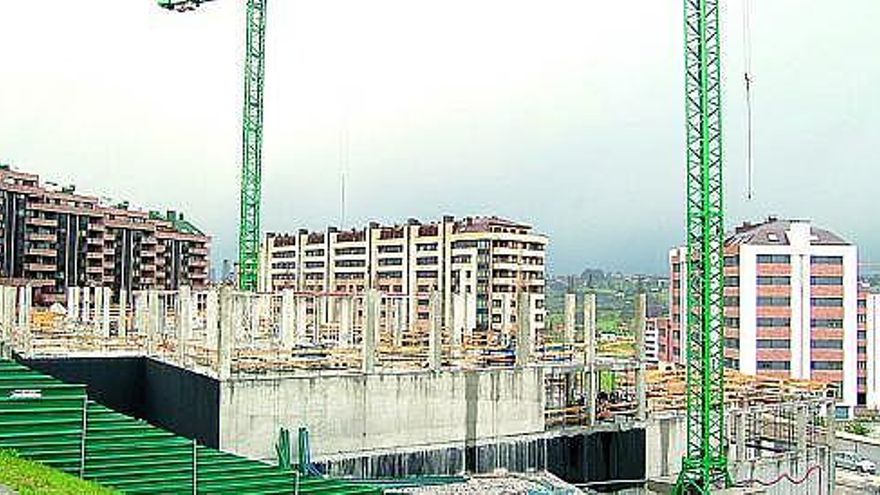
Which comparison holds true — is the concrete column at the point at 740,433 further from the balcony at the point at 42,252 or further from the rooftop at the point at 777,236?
the balcony at the point at 42,252

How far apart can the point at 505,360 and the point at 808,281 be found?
173 feet

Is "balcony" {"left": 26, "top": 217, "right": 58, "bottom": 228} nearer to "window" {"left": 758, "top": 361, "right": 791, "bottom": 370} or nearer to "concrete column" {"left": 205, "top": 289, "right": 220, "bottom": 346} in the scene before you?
"concrete column" {"left": 205, "top": 289, "right": 220, "bottom": 346}

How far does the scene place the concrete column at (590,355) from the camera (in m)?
25.7

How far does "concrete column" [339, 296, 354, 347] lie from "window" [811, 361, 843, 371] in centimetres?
5082

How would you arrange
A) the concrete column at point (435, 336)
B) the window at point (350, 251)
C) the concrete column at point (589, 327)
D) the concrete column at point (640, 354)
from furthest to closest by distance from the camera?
1. the window at point (350, 251)
2. the concrete column at point (640, 354)
3. the concrete column at point (589, 327)
4. the concrete column at point (435, 336)

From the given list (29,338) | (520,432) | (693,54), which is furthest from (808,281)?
(29,338)

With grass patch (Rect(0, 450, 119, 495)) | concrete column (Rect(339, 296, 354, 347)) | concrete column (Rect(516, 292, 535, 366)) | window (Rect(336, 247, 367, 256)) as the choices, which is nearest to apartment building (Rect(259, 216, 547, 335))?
window (Rect(336, 247, 367, 256))

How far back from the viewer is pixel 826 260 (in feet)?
239

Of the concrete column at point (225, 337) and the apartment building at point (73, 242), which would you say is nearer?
the concrete column at point (225, 337)

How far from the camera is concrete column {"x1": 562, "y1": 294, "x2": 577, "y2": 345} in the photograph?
89.4ft

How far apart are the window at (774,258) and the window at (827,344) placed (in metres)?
6.45

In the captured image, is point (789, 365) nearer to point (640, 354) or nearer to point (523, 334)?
point (640, 354)

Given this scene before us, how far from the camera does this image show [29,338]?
2938 centimetres

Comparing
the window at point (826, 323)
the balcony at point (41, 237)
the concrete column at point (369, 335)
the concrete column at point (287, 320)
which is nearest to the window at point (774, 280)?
the window at point (826, 323)
